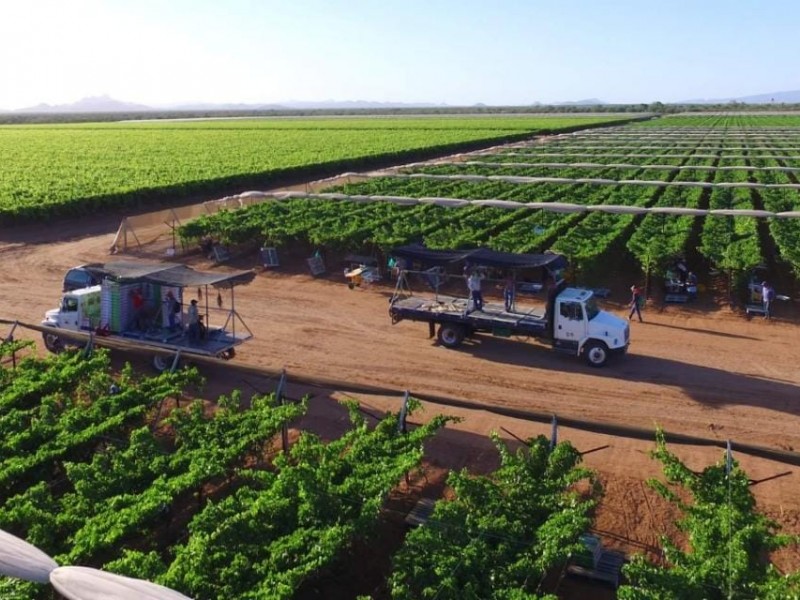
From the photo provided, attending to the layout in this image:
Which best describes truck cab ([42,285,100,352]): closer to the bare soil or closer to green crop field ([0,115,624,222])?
the bare soil

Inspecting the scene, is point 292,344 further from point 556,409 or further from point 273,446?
point 556,409

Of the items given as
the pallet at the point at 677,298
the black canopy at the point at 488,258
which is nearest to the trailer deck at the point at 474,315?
the black canopy at the point at 488,258

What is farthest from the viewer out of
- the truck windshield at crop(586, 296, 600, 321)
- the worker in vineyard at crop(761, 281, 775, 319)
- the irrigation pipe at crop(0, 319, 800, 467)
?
the worker in vineyard at crop(761, 281, 775, 319)

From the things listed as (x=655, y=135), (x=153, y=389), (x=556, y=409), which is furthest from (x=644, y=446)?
(x=655, y=135)

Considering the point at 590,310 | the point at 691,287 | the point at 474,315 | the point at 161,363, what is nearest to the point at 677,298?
the point at 691,287

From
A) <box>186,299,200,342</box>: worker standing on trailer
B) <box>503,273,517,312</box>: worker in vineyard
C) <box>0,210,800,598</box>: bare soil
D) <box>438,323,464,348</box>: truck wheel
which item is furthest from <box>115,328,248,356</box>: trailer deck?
<box>503,273,517,312</box>: worker in vineyard

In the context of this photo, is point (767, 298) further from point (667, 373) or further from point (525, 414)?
point (525, 414)
